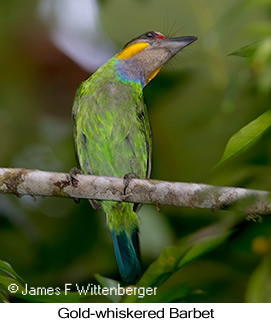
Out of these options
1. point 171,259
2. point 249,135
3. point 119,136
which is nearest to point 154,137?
point 119,136

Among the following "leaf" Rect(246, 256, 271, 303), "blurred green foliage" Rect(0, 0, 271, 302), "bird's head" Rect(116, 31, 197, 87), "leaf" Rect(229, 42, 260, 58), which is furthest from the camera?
"bird's head" Rect(116, 31, 197, 87)

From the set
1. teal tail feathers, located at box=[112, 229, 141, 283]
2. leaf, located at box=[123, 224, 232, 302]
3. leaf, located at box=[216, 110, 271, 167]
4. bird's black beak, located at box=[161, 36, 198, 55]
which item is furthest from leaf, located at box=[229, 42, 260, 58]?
teal tail feathers, located at box=[112, 229, 141, 283]

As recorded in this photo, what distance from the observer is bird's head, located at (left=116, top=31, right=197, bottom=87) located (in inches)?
121

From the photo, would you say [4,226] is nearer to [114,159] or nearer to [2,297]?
[114,159]

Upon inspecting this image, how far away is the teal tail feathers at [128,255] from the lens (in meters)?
2.83

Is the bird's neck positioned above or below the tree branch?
above

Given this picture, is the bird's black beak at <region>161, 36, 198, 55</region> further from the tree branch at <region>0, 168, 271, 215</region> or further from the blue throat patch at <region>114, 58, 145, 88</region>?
the tree branch at <region>0, 168, 271, 215</region>

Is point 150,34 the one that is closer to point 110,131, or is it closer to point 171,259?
point 110,131

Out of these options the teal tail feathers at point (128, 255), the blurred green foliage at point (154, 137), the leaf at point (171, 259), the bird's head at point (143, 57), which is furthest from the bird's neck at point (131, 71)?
the leaf at point (171, 259)

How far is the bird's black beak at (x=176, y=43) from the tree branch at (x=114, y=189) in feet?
2.48

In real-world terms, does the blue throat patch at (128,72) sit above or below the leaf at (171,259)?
above

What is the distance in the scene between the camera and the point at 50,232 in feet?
11.8

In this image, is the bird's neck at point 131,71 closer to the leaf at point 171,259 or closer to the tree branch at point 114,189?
the tree branch at point 114,189

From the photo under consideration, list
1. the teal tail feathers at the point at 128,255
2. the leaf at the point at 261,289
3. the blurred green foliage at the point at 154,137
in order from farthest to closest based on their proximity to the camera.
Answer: the blurred green foliage at the point at 154,137
the teal tail feathers at the point at 128,255
the leaf at the point at 261,289
